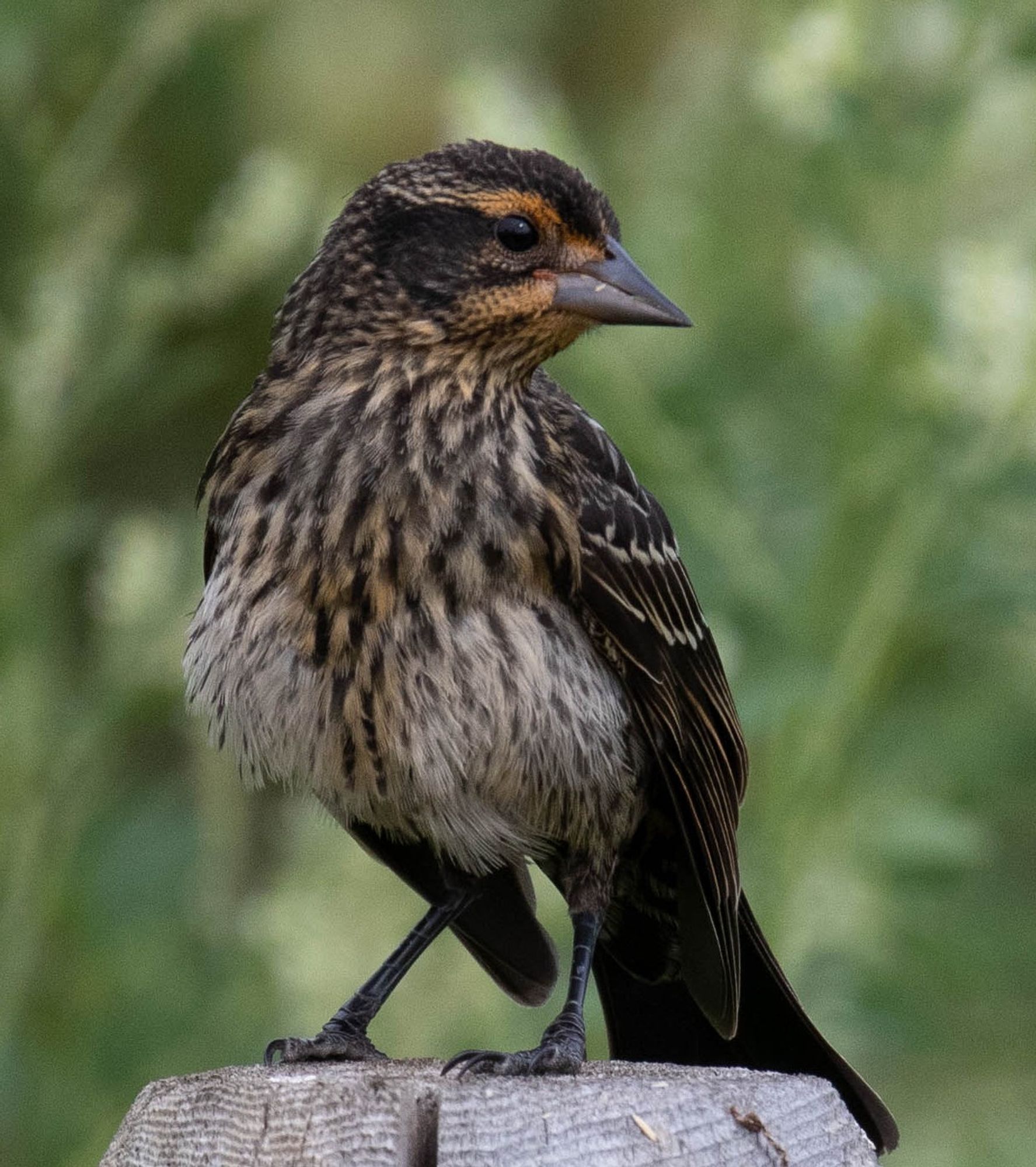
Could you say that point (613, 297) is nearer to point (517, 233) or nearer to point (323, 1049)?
point (517, 233)

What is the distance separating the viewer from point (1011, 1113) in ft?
21.0

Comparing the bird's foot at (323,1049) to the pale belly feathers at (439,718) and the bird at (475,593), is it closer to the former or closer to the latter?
the bird at (475,593)

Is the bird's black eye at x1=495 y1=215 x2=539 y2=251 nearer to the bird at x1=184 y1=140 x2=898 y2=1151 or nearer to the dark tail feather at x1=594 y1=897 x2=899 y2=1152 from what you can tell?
the bird at x1=184 y1=140 x2=898 y2=1151

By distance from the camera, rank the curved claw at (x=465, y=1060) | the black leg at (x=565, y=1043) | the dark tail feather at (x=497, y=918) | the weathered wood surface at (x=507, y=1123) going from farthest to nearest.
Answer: the dark tail feather at (x=497, y=918) → the black leg at (x=565, y=1043) → the curved claw at (x=465, y=1060) → the weathered wood surface at (x=507, y=1123)

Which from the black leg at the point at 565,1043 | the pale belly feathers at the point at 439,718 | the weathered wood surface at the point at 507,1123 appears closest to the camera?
the weathered wood surface at the point at 507,1123

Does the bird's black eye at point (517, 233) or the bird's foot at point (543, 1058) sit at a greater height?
the bird's black eye at point (517, 233)

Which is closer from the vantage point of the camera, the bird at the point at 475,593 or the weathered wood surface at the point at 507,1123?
the weathered wood surface at the point at 507,1123

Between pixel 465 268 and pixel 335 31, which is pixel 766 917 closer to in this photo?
pixel 465 268

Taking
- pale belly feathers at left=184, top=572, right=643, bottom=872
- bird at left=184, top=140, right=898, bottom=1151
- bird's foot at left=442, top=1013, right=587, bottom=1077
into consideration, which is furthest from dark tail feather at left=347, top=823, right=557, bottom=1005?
bird's foot at left=442, top=1013, right=587, bottom=1077

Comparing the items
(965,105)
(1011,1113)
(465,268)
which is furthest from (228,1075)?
(1011,1113)

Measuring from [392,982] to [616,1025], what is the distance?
34cm

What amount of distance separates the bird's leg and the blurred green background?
2.06ft

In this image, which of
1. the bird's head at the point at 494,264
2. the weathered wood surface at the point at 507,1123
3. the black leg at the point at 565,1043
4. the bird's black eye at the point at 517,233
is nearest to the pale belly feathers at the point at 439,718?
the black leg at the point at 565,1043

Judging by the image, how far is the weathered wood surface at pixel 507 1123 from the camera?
2424 millimetres
